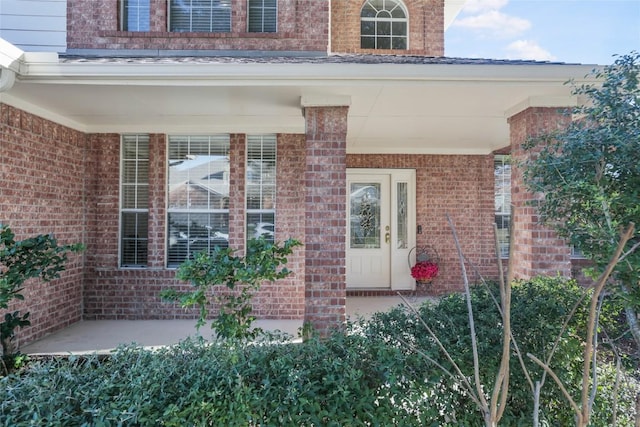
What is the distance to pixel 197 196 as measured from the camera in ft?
19.6

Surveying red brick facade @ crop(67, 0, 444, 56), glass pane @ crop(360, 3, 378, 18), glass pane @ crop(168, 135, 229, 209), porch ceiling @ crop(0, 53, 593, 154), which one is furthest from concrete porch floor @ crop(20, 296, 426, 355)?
glass pane @ crop(360, 3, 378, 18)

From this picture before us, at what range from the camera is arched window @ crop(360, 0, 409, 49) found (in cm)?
792

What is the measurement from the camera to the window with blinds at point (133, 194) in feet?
19.5

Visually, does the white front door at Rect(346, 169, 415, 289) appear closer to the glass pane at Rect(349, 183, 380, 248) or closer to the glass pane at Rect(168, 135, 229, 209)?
the glass pane at Rect(349, 183, 380, 248)

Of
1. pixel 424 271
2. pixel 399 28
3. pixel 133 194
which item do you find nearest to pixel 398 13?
pixel 399 28

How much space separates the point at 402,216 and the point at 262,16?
4313 mm

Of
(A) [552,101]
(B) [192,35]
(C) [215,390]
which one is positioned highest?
(B) [192,35]

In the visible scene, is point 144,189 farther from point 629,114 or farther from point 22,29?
point 629,114

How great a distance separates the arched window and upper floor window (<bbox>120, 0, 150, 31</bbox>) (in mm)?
4099

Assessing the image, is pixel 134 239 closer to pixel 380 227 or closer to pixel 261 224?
pixel 261 224

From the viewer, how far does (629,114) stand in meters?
2.56

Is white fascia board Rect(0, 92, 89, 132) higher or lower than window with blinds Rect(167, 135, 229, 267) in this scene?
higher

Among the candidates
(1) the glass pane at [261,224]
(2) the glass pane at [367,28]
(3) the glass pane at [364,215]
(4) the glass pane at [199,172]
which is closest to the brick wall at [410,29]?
Result: (2) the glass pane at [367,28]

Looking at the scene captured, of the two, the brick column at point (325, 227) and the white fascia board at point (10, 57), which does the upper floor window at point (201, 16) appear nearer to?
the white fascia board at point (10, 57)
